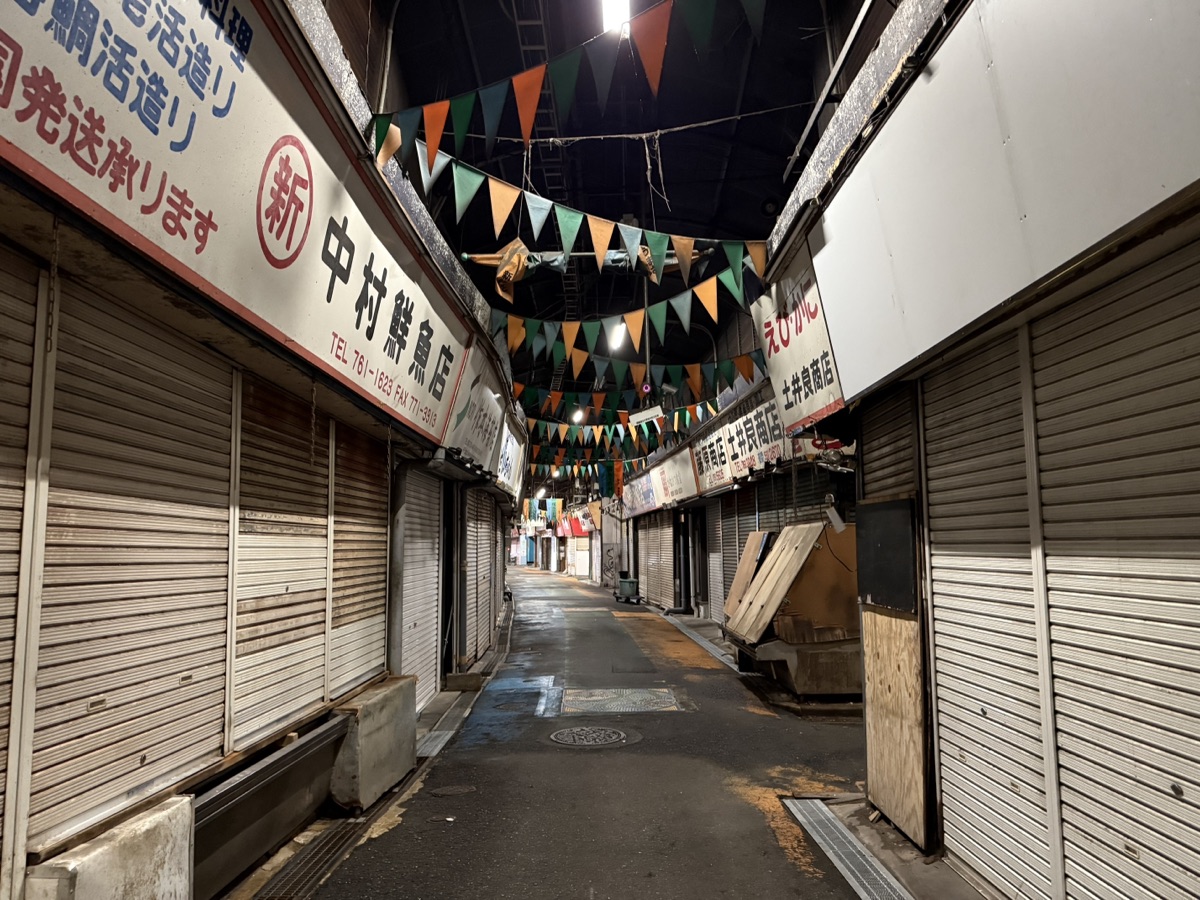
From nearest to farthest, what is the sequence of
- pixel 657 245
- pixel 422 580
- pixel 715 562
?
pixel 657 245
pixel 422 580
pixel 715 562

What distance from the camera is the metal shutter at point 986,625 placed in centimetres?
421

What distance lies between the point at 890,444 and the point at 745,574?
7.13 meters

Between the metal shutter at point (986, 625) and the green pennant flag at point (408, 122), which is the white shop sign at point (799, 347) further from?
the green pennant flag at point (408, 122)

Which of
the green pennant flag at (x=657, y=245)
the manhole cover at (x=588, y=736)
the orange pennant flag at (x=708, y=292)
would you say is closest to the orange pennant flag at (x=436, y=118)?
the green pennant flag at (x=657, y=245)

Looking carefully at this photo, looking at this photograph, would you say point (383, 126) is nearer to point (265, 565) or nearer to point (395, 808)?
point (265, 565)

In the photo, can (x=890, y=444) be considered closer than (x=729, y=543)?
Yes

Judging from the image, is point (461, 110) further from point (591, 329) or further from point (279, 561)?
point (591, 329)

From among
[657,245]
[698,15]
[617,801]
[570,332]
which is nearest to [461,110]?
[698,15]

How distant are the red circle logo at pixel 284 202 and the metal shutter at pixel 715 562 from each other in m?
15.8

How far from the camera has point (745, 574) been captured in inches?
513

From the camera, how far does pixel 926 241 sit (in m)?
4.59

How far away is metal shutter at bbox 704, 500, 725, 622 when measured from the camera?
1889 centimetres

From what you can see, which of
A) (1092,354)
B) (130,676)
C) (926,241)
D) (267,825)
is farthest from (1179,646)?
(267,825)

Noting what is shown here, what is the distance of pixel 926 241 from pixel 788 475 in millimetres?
9350
